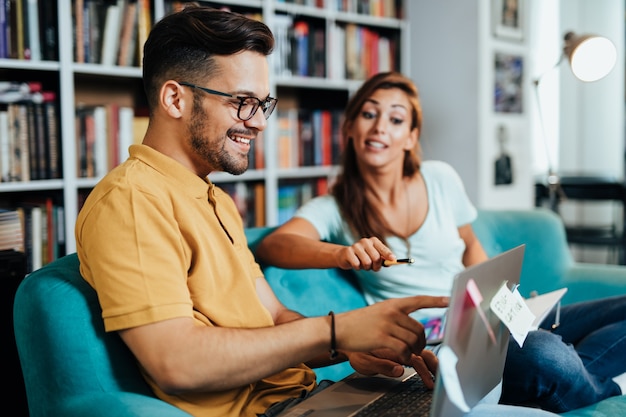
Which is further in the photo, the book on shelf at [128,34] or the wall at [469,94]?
the wall at [469,94]

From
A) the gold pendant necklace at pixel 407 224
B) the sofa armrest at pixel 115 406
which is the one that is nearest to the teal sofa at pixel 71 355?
the sofa armrest at pixel 115 406

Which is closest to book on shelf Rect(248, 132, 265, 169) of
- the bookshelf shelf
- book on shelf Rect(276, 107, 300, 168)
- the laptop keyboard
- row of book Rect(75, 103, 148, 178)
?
the bookshelf shelf

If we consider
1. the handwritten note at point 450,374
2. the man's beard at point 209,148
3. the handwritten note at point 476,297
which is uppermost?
the man's beard at point 209,148

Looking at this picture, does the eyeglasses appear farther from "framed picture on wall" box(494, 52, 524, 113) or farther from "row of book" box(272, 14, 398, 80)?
"framed picture on wall" box(494, 52, 524, 113)

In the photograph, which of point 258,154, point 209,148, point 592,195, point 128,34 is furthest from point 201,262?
point 592,195

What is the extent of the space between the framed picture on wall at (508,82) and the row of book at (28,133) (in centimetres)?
222

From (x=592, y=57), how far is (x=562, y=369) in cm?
151

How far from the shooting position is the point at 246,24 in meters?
1.28

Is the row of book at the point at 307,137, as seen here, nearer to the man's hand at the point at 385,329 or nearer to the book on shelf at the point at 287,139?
the book on shelf at the point at 287,139

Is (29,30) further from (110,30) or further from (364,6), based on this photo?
(364,6)

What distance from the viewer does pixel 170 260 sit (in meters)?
1.11

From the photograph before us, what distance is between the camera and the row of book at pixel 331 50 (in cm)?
324

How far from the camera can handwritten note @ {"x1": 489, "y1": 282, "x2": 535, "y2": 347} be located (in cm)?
113

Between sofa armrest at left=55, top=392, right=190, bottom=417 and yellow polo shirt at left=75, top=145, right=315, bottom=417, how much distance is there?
0.07 m
